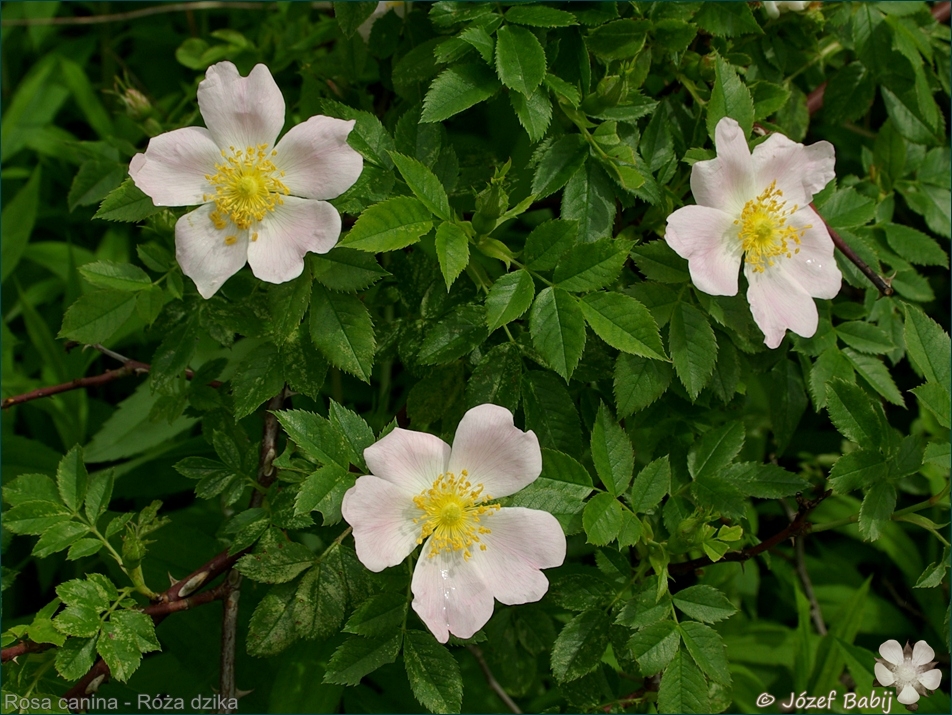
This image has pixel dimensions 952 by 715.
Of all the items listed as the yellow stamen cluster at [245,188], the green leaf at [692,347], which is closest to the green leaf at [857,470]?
the green leaf at [692,347]

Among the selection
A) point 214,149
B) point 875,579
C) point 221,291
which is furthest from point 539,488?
point 875,579

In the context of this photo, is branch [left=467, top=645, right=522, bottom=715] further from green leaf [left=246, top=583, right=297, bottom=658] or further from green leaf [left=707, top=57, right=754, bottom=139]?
green leaf [left=707, top=57, right=754, bottom=139]

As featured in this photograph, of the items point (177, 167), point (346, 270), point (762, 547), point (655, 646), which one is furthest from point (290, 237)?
point (762, 547)

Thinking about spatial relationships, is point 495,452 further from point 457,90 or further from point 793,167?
point 793,167

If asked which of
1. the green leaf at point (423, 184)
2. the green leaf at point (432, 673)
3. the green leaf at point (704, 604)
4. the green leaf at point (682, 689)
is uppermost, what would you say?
the green leaf at point (423, 184)

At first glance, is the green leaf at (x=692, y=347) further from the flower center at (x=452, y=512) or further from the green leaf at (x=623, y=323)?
the flower center at (x=452, y=512)

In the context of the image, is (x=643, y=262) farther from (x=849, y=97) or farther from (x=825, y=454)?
(x=825, y=454)
